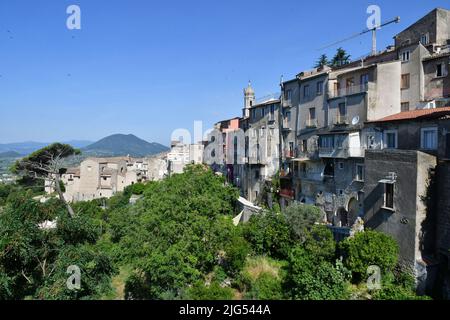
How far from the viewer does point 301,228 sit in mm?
21375

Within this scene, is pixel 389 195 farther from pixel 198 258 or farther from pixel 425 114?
pixel 198 258

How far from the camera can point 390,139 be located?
20750 mm

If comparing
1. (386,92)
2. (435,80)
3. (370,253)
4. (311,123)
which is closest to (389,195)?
(370,253)

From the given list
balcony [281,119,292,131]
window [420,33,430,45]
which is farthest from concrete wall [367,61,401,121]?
balcony [281,119,292,131]

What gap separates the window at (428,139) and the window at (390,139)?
220 centimetres

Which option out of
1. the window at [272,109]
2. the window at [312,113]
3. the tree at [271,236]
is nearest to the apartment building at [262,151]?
the window at [272,109]

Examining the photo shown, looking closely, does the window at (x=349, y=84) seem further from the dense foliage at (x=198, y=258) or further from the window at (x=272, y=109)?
the dense foliage at (x=198, y=258)

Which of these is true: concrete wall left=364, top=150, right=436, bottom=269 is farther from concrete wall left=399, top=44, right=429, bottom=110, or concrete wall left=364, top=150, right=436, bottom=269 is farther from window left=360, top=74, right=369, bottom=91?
concrete wall left=399, top=44, right=429, bottom=110

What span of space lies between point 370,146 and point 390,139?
2.01 m

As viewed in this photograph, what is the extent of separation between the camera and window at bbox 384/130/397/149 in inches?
798

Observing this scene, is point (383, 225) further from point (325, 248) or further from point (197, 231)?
point (197, 231)

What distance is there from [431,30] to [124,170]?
192 feet
